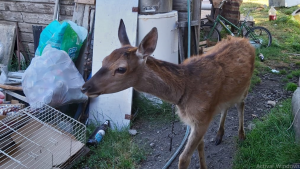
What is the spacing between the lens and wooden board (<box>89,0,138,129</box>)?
19.4ft

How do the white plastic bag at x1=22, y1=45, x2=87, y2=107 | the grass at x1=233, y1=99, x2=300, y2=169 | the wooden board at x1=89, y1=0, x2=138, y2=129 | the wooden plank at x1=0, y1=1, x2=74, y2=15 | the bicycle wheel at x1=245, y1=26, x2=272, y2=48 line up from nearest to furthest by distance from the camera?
the grass at x1=233, y1=99, x2=300, y2=169, the white plastic bag at x1=22, y1=45, x2=87, y2=107, the wooden board at x1=89, y1=0, x2=138, y2=129, the wooden plank at x1=0, y1=1, x2=74, y2=15, the bicycle wheel at x1=245, y1=26, x2=272, y2=48

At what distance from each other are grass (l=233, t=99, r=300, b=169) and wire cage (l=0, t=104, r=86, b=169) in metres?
2.41

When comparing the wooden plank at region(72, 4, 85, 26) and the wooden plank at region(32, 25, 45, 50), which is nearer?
the wooden plank at region(72, 4, 85, 26)

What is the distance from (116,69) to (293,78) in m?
5.43

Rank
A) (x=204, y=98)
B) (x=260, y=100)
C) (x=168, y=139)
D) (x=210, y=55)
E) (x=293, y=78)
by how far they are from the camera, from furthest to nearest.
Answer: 1. (x=293, y=78)
2. (x=260, y=100)
3. (x=168, y=139)
4. (x=210, y=55)
5. (x=204, y=98)

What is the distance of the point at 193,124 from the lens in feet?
12.8

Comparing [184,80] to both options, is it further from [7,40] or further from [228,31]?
[228,31]

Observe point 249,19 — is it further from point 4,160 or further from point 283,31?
point 4,160

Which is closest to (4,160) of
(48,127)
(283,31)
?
(48,127)

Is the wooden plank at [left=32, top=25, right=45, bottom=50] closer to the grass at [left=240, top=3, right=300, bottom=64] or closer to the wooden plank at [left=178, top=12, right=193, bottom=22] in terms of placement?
the wooden plank at [left=178, top=12, right=193, bottom=22]

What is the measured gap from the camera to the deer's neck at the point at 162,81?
A: 12.2 ft

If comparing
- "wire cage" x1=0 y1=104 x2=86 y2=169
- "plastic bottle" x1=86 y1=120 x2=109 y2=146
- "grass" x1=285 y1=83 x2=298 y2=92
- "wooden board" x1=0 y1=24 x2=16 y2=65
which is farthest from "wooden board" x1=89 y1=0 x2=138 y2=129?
"grass" x1=285 y1=83 x2=298 y2=92

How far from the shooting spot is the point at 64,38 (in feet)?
20.2

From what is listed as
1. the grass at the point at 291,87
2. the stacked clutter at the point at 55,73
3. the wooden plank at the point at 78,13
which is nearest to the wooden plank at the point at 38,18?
the wooden plank at the point at 78,13
